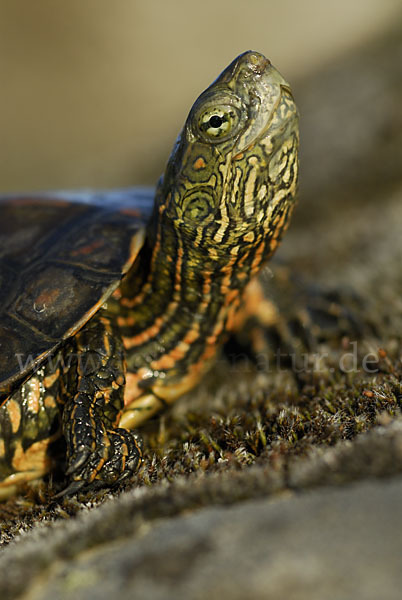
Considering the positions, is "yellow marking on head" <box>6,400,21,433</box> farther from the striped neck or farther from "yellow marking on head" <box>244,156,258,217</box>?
"yellow marking on head" <box>244,156,258,217</box>

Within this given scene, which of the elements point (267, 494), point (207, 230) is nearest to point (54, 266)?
point (207, 230)

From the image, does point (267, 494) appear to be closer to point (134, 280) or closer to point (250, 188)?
point (250, 188)

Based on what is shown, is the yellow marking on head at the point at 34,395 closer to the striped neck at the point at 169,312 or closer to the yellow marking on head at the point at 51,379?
the yellow marking on head at the point at 51,379

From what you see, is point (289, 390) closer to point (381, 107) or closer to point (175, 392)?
point (175, 392)

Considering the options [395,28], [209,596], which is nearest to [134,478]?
[209,596]

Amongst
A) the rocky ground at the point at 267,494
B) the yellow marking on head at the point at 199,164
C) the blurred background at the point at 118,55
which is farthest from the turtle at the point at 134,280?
the blurred background at the point at 118,55

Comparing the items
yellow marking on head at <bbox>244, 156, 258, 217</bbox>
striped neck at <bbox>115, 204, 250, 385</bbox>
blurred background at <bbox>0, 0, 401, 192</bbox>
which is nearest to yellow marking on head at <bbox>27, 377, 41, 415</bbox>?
striped neck at <bbox>115, 204, 250, 385</bbox>
